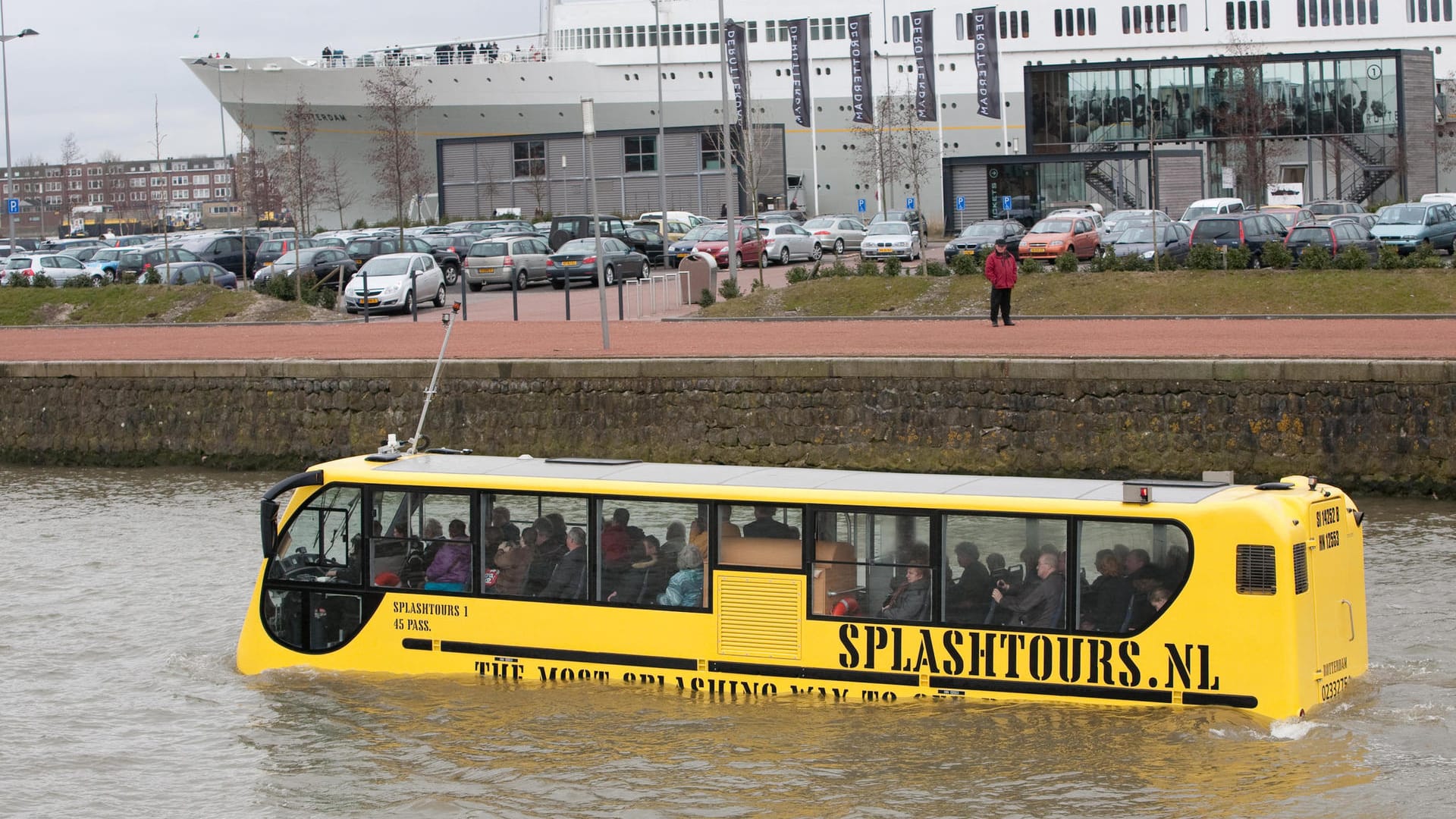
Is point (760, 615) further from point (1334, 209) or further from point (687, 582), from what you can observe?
point (1334, 209)

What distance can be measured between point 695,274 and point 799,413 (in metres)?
13.8

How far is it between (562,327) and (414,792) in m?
20.6

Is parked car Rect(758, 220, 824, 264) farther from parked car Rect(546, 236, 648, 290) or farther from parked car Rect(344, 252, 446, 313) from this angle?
parked car Rect(344, 252, 446, 313)

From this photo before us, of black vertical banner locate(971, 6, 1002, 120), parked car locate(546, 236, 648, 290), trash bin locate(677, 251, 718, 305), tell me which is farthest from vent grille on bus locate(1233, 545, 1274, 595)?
black vertical banner locate(971, 6, 1002, 120)

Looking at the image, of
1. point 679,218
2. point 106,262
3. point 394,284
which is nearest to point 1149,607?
point 394,284

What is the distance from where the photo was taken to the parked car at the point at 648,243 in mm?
50688

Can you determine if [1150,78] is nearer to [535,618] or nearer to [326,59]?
[326,59]

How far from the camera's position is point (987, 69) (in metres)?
73.2

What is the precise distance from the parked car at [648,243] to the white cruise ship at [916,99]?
15.5 meters

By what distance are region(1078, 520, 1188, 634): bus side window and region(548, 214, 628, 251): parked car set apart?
41.0 m

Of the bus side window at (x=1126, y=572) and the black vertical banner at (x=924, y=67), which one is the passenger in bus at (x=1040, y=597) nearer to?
the bus side window at (x=1126, y=572)

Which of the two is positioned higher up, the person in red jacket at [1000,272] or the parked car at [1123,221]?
the parked car at [1123,221]

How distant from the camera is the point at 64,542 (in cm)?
1839

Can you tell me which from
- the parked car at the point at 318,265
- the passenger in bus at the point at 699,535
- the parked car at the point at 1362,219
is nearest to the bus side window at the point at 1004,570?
the passenger in bus at the point at 699,535
